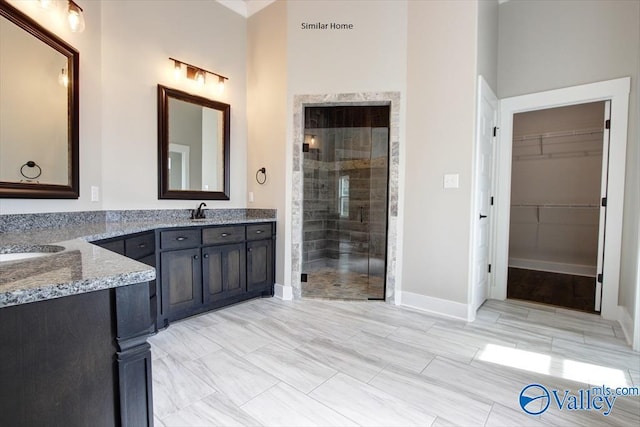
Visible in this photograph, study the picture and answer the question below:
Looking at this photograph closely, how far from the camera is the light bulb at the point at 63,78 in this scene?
219 centimetres

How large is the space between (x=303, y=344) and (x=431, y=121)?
238 cm

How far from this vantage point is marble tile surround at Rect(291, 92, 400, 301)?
10.3 ft

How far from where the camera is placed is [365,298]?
3375mm

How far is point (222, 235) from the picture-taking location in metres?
2.96

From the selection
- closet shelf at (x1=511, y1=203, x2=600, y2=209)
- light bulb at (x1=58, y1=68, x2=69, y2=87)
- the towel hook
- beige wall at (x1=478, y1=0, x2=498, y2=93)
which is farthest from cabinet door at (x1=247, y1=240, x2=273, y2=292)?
closet shelf at (x1=511, y1=203, x2=600, y2=209)

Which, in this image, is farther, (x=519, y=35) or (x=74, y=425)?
(x=519, y=35)

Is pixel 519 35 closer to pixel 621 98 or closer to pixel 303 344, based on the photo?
pixel 621 98

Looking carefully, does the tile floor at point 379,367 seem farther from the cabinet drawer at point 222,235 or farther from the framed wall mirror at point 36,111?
the framed wall mirror at point 36,111

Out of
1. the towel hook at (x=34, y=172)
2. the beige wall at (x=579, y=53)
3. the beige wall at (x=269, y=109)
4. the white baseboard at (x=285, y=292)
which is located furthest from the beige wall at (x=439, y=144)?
the towel hook at (x=34, y=172)

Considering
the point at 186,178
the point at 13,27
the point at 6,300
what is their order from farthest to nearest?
the point at 186,178, the point at 13,27, the point at 6,300

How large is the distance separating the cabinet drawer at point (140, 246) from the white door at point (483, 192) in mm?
2835

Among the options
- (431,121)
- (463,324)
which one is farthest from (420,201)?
(463,324)

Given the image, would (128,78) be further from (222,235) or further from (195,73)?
(222,235)

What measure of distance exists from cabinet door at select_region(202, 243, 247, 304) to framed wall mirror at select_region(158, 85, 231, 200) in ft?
2.46
